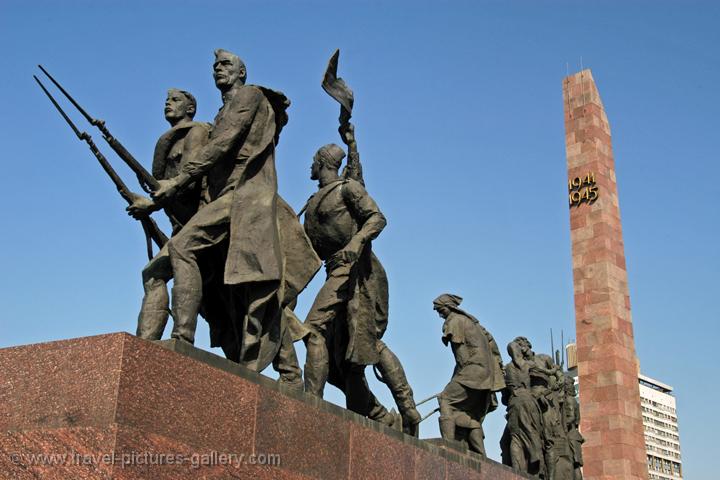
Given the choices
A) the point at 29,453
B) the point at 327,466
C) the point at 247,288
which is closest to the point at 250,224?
the point at 247,288

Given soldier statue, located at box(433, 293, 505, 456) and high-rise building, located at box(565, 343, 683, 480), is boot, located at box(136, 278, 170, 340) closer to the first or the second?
soldier statue, located at box(433, 293, 505, 456)

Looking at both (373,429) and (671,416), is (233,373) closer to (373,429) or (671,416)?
(373,429)

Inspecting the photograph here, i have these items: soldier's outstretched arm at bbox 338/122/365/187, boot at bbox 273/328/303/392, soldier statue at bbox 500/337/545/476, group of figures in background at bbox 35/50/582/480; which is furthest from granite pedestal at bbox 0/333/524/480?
soldier statue at bbox 500/337/545/476

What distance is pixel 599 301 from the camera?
22.4 m

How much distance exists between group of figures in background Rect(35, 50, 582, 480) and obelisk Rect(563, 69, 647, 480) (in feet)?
40.0

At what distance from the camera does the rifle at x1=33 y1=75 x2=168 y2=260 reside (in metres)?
7.71

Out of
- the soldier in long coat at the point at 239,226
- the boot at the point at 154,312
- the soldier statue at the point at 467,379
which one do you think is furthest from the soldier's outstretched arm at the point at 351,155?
the boot at the point at 154,312

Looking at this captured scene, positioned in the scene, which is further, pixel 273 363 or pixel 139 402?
pixel 273 363

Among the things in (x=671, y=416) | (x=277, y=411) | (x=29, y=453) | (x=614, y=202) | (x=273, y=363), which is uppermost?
(x=671, y=416)

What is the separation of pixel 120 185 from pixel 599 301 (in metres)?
16.4

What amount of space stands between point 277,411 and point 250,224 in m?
1.39

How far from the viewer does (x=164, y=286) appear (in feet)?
23.9

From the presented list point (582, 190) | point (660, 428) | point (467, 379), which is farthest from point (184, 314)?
point (660, 428)

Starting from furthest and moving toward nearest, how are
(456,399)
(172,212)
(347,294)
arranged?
(456,399), (347,294), (172,212)
